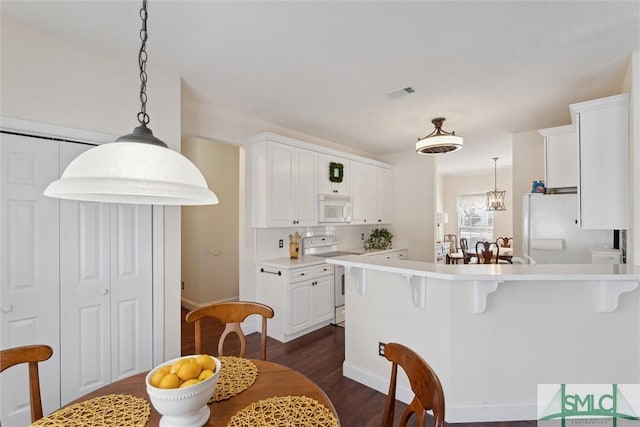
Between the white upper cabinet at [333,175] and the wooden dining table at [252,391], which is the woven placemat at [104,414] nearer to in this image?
the wooden dining table at [252,391]

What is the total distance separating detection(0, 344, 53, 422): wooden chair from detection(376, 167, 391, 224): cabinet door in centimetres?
475

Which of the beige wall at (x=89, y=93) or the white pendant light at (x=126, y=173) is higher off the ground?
the beige wall at (x=89, y=93)

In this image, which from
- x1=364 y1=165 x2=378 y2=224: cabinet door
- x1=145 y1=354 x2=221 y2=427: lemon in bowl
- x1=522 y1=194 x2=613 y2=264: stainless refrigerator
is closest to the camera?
x1=145 y1=354 x2=221 y2=427: lemon in bowl

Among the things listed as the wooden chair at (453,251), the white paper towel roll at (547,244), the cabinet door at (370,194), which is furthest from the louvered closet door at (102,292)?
the wooden chair at (453,251)

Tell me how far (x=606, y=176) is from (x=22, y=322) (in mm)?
4374

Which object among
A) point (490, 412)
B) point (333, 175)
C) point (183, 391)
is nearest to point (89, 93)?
point (183, 391)

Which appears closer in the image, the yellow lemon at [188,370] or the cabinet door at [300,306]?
the yellow lemon at [188,370]

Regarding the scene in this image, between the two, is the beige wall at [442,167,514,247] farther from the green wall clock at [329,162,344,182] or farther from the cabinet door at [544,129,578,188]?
the green wall clock at [329,162,344,182]

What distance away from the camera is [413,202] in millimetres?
5535

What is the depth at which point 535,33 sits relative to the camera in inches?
78.5

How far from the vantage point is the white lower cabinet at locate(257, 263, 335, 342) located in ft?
11.3

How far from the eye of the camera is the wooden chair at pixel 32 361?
1.25 metres

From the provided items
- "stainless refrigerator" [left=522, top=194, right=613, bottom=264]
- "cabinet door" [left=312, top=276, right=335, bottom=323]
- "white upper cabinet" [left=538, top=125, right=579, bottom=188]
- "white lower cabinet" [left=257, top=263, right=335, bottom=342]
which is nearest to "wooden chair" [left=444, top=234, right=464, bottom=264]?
"stainless refrigerator" [left=522, top=194, right=613, bottom=264]

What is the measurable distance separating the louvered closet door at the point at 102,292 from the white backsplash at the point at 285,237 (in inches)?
62.3
